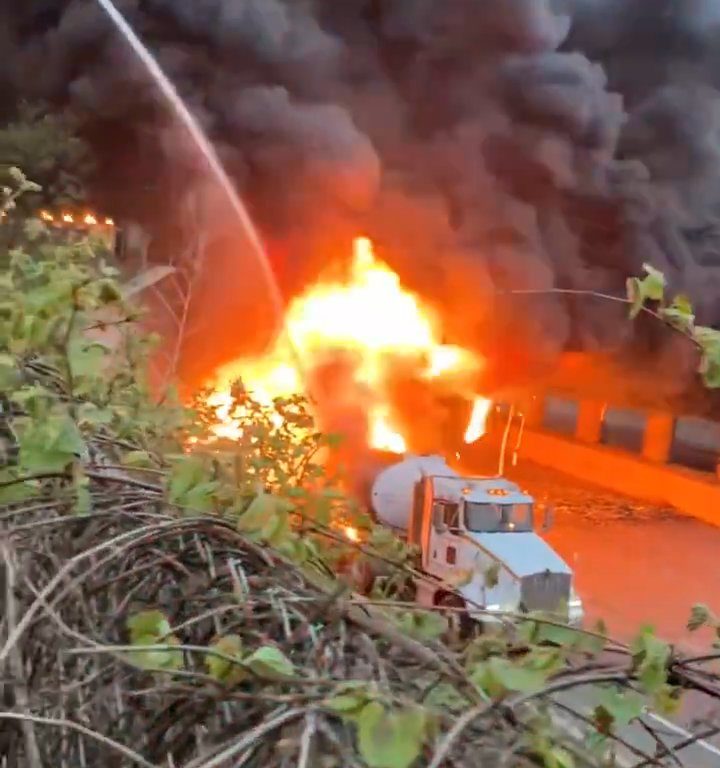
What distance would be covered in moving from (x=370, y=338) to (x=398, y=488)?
2.81 metres

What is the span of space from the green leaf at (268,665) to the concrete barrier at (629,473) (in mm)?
13557

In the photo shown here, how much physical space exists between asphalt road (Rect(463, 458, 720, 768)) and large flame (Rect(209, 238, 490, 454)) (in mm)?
1083

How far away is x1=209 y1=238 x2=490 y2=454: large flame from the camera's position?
34.4 ft

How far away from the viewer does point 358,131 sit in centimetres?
1170

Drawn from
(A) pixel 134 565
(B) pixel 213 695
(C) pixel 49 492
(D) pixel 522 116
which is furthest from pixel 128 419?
(D) pixel 522 116

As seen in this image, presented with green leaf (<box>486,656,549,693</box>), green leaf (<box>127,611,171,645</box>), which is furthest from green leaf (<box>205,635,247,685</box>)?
green leaf (<box>486,656,549,693</box>)

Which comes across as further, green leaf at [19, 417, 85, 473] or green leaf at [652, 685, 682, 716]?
green leaf at [19, 417, 85, 473]

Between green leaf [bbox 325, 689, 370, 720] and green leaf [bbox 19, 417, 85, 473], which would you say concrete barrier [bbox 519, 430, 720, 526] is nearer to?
green leaf [bbox 19, 417, 85, 473]

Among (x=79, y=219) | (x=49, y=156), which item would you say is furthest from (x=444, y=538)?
(x=49, y=156)

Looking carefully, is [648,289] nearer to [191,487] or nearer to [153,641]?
[191,487]

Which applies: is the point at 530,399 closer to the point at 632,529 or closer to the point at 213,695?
the point at 632,529

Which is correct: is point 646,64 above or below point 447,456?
above

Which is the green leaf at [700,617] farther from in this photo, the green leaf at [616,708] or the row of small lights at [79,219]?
the row of small lights at [79,219]

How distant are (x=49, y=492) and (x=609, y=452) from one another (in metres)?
15.7
